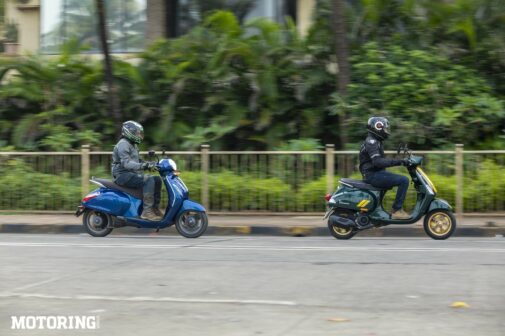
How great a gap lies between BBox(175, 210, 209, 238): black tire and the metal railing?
2214mm

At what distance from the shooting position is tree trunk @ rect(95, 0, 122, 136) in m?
16.5

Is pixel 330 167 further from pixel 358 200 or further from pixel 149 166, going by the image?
pixel 149 166

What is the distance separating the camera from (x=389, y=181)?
11812mm

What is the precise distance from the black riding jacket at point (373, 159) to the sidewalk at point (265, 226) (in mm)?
1542

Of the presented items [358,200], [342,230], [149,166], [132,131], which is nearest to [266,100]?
[132,131]

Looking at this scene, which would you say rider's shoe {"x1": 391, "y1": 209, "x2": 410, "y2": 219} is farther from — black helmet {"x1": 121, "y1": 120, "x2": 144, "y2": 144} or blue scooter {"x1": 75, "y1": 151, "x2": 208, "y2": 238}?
black helmet {"x1": 121, "y1": 120, "x2": 144, "y2": 144}

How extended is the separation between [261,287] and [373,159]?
4.51 m

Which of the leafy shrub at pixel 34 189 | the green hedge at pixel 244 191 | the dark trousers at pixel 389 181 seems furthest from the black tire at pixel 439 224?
the leafy shrub at pixel 34 189

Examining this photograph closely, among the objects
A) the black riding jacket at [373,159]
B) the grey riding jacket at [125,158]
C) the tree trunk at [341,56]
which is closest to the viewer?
the black riding jacket at [373,159]

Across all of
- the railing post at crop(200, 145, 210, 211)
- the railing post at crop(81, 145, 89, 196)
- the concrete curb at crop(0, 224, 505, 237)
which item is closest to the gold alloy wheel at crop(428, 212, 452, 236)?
the concrete curb at crop(0, 224, 505, 237)

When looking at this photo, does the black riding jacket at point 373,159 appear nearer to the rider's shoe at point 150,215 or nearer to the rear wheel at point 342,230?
the rear wheel at point 342,230

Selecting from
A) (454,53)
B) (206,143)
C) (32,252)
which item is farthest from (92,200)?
(454,53)

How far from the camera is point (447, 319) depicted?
634 cm

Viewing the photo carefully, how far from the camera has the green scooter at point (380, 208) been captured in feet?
38.9
